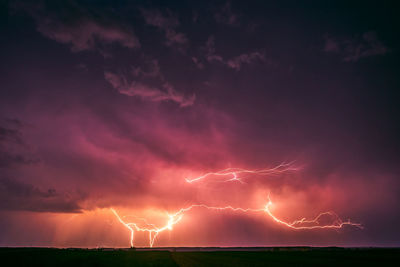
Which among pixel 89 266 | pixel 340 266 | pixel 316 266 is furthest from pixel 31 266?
pixel 340 266

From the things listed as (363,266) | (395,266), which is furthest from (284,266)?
(395,266)

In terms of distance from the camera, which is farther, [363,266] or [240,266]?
[240,266]

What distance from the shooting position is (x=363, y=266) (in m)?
25.7

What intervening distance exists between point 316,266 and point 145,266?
53.9 ft

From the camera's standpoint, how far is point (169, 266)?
27500 millimetres

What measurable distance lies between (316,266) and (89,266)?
71.7ft

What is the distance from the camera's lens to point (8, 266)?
2433cm

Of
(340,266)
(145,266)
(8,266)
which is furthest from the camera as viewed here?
(145,266)

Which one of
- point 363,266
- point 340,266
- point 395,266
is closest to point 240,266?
point 340,266

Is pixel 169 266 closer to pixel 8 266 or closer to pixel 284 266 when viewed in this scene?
pixel 284 266

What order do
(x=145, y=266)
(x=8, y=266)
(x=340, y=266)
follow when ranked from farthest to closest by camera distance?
(x=145, y=266)
(x=340, y=266)
(x=8, y=266)

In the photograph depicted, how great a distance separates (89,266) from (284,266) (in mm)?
19033

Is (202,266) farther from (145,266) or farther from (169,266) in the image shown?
(145,266)

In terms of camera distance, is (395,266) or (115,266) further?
(115,266)
